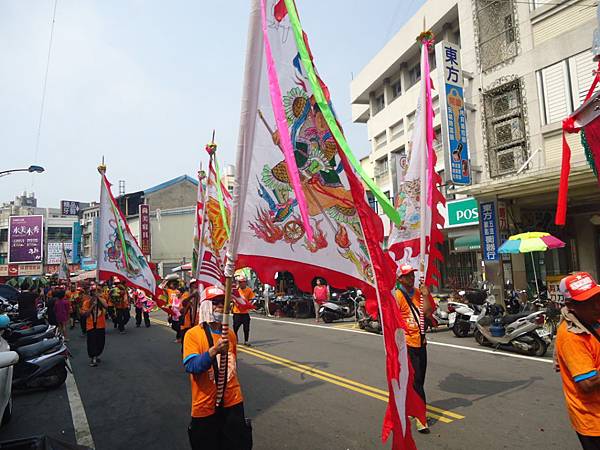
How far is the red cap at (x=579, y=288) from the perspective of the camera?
8.65 ft

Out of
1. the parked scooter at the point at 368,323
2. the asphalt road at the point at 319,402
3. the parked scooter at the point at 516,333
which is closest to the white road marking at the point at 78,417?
the asphalt road at the point at 319,402

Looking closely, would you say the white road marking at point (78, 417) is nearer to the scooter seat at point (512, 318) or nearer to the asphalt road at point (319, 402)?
the asphalt road at point (319, 402)

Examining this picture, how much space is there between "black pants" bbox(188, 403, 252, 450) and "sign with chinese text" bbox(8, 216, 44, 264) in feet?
184

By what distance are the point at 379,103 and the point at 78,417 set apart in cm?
2405

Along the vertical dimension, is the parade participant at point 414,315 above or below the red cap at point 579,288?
below

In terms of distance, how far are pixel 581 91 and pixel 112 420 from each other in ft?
50.3

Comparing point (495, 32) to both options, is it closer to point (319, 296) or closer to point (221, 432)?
point (319, 296)

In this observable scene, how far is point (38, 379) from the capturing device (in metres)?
7.43

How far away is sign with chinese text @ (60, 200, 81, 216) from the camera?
57750 millimetres

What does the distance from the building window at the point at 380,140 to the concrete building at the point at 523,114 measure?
212 inches

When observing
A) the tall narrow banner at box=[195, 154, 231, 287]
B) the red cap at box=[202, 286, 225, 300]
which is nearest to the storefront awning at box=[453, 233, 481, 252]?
the tall narrow banner at box=[195, 154, 231, 287]

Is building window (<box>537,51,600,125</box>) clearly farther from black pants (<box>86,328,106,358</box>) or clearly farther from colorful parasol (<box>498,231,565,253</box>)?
black pants (<box>86,328,106,358</box>)

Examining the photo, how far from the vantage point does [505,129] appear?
16.1 metres

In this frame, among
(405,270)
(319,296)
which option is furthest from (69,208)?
(405,270)
